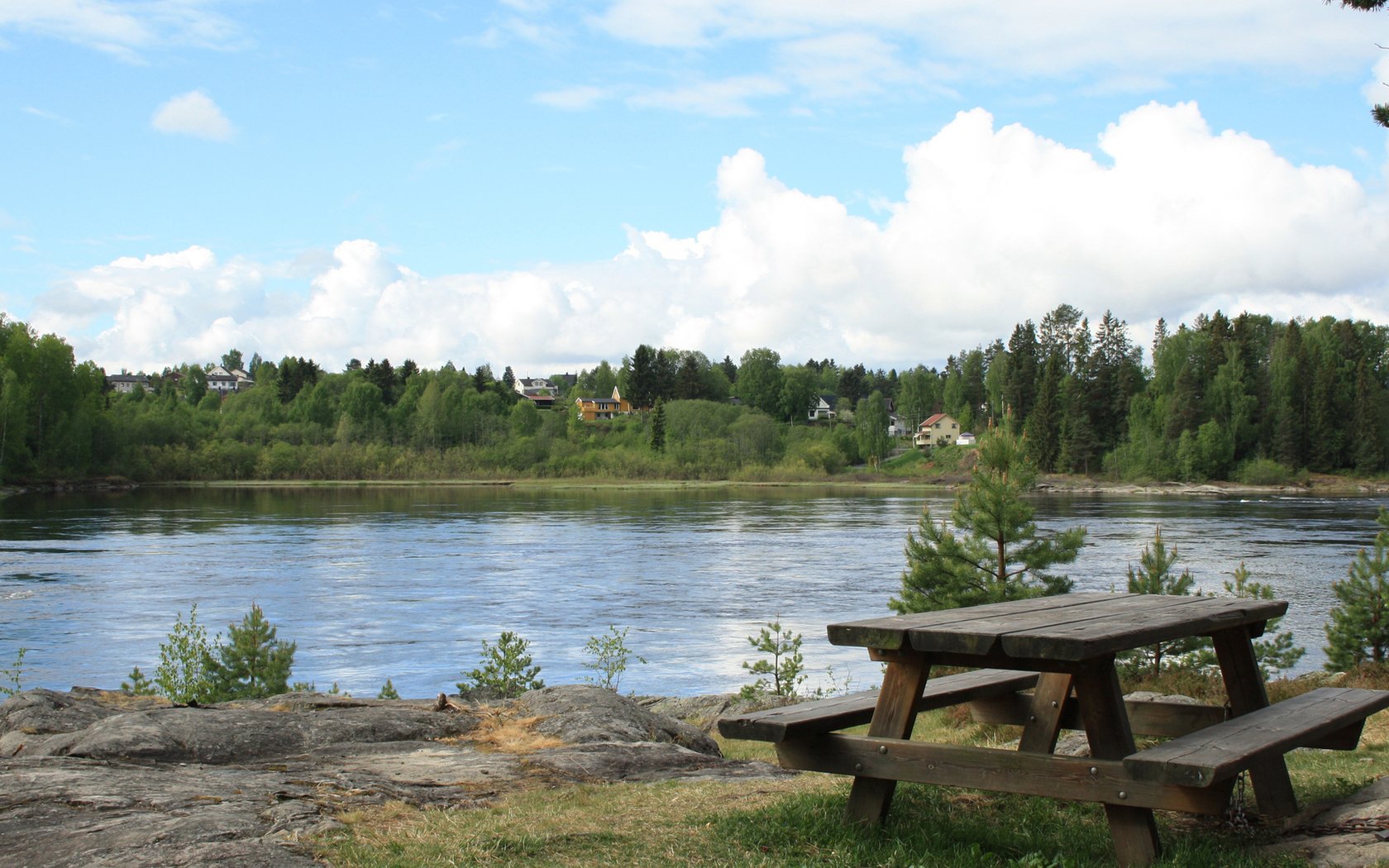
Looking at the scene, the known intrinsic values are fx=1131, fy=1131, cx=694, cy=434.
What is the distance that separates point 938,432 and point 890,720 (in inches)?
5168

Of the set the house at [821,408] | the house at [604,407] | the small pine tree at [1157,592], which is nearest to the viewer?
the small pine tree at [1157,592]

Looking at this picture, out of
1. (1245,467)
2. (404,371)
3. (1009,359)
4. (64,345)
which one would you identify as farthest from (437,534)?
(404,371)

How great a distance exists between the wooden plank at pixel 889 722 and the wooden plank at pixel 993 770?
10 centimetres

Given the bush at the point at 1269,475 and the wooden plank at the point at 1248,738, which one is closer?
the wooden plank at the point at 1248,738

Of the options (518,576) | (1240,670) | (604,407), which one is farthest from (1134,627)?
(604,407)

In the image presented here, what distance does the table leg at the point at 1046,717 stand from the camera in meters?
5.18

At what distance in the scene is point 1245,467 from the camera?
91.4 m

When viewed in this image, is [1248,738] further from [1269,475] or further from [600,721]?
[1269,475]

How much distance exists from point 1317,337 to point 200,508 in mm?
95365

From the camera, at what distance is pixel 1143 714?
19.4ft

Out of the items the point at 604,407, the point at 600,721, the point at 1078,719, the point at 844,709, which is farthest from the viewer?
the point at 604,407

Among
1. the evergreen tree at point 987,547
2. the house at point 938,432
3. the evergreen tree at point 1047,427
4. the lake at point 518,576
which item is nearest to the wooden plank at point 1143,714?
the evergreen tree at point 987,547

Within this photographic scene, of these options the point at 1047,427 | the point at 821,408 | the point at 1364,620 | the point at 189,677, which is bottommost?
the point at 189,677

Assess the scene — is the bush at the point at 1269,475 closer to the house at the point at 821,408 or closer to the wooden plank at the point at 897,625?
the house at the point at 821,408
